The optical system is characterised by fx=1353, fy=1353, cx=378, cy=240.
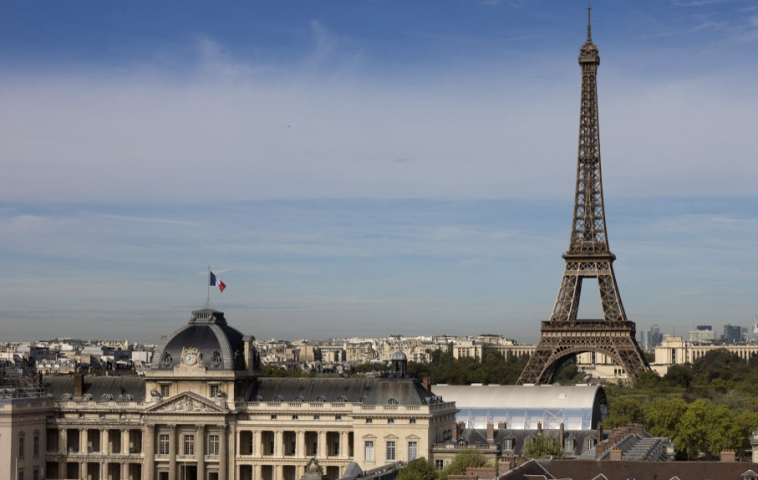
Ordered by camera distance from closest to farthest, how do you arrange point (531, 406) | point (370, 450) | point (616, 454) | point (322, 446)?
1. point (616, 454)
2. point (370, 450)
3. point (322, 446)
4. point (531, 406)

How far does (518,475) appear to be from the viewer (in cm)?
7419

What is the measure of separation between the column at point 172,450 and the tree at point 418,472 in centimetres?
3311

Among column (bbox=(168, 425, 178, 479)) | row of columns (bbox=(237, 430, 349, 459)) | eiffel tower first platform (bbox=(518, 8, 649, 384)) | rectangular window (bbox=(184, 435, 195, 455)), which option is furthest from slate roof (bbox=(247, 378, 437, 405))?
eiffel tower first platform (bbox=(518, 8, 649, 384))

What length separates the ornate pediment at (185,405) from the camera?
389 feet

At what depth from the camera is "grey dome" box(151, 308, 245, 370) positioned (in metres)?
119

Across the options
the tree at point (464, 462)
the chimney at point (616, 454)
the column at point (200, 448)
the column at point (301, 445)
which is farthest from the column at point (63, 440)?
the chimney at point (616, 454)

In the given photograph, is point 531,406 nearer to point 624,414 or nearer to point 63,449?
point 624,414

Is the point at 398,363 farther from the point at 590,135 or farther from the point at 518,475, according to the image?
the point at 590,135

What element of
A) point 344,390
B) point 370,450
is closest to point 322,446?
point 344,390

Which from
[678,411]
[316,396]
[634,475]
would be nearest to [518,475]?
[634,475]

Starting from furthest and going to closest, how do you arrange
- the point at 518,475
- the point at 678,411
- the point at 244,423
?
1. the point at 678,411
2. the point at 244,423
3. the point at 518,475

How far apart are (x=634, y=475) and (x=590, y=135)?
123910 mm

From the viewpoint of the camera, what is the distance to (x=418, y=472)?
3519 inches

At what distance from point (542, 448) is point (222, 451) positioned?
3000 centimetres
